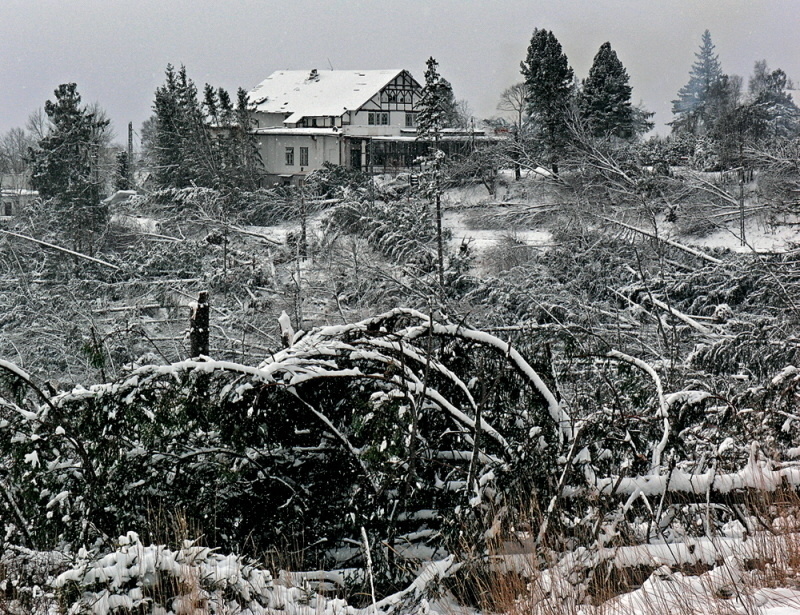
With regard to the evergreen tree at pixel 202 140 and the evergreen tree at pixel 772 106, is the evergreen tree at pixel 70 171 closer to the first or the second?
the evergreen tree at pixel 202 140

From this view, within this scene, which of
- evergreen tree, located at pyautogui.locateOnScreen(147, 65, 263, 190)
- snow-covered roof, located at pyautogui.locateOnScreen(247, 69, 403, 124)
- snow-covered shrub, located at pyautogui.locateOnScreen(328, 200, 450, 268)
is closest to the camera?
snow-covered shrub, located at pyautogui.locateOnScreen(328, 200, 450, 268)

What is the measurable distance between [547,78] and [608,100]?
314cm

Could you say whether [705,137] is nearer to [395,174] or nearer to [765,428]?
[395,174]

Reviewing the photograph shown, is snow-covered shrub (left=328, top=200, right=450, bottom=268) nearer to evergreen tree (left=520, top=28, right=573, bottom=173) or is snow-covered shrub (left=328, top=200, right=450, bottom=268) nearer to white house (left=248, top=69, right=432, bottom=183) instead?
evergreen tree (left=520, top=28, right=573, bottom=173)

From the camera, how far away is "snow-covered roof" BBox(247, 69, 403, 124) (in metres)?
46.2

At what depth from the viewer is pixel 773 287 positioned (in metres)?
14.7

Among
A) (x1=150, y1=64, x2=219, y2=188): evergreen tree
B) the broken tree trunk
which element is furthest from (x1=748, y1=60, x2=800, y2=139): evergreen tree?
the broken tree trunk

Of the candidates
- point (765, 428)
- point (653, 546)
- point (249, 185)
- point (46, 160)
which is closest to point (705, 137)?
point (249, 185)

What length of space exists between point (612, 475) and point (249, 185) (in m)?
34.9

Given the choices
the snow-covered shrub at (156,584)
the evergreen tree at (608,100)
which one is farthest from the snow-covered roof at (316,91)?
the snow-covered shrub at (156,584)

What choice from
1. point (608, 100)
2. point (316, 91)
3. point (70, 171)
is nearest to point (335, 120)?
point (316, 91)

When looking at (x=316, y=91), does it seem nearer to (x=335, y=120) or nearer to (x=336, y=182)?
(x=335, y=120)

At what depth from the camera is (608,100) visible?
37.9 metres

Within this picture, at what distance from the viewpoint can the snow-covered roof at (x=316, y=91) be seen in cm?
4625
